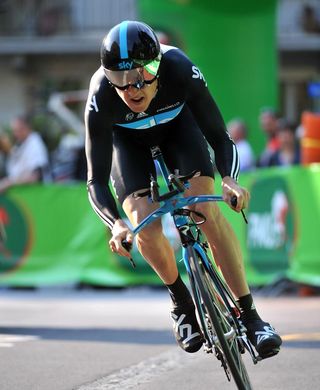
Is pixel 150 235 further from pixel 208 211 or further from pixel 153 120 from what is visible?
pixel 153 120

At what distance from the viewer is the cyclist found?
6.06m

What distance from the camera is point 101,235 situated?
1374 centimetres

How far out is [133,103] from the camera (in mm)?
5949

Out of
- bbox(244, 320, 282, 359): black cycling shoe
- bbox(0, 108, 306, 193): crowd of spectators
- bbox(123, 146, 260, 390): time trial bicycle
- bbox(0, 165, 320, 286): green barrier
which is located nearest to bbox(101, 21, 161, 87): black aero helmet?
bbox(123, 146, 260, 390): time trial bicycle

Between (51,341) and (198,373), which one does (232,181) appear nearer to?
(198,373)

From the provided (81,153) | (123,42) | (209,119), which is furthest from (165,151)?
(81,153)

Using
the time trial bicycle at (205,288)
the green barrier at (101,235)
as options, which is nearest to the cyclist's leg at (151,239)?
the time trial bicycle at (205,288)

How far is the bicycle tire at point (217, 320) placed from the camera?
5.55m

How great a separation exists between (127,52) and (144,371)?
8.47ft

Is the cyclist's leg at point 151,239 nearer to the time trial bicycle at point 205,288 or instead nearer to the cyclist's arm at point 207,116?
the time trial bicycle at point 205,288

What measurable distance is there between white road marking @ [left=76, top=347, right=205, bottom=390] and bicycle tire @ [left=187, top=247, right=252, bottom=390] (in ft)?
4.03

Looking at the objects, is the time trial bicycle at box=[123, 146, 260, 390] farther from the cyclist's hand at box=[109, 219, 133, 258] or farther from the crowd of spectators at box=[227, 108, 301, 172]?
the crowd of spectators at box=[227, 108, 301, 172]

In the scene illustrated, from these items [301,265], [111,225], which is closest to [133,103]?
[111,225]

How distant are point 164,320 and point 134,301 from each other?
6.27 ft
